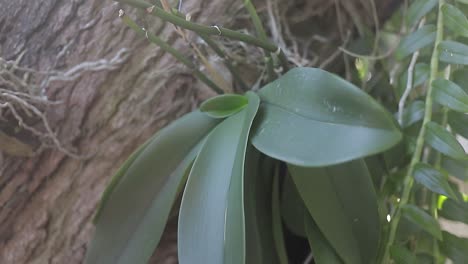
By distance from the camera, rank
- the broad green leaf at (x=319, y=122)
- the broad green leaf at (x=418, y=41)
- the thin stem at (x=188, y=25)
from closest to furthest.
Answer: the broad green leaf at (x=319, y=122)
the thin stem at (x=188, y=25)
the broad green leaf at (x=418, y=41)

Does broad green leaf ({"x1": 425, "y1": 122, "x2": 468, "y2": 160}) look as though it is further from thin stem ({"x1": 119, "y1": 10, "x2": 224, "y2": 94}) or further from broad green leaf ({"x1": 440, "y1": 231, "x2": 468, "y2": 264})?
thin stem ({"x1": 119, "y1": 10, "x2": 224, "y2": 94})

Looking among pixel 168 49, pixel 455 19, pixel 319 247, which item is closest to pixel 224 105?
pixel 168 49

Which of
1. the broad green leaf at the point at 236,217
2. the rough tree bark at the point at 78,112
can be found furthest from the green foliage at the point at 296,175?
the rough tree bark at the point at 78,112

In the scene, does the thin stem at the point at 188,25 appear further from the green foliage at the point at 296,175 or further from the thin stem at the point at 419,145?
the thin stem at the point at 419,145

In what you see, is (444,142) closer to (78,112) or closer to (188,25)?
(188,25)

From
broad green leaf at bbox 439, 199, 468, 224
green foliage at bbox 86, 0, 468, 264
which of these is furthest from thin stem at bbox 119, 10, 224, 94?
broad green leaf at bbox 439, 199, 468, 224

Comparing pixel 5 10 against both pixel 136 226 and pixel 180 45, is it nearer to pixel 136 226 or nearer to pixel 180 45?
pixel 180 45

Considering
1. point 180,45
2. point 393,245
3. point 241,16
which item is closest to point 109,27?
point 180,45
